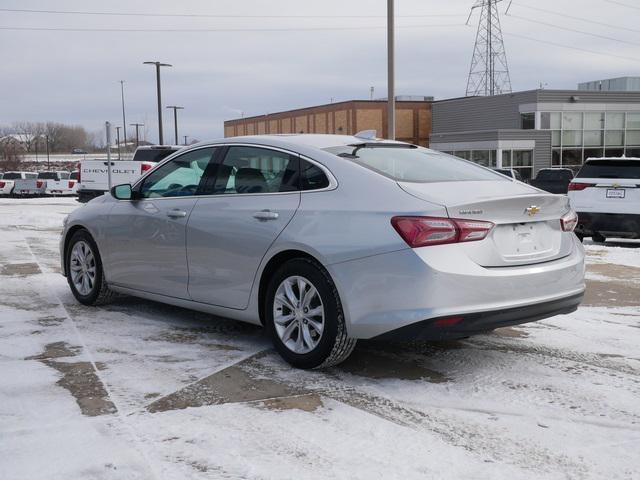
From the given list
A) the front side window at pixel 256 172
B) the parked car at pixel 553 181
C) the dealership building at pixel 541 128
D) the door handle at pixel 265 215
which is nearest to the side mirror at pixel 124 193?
the front side window at pixel 256 172

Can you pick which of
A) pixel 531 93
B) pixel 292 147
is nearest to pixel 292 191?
pixel 292 147

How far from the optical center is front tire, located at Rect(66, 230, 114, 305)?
276 inches

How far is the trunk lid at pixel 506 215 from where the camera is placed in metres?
4.52

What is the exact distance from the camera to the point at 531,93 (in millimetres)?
44750

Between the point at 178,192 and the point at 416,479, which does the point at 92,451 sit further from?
the point at 178,192

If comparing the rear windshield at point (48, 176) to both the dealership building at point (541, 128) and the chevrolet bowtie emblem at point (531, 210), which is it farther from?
the chevrolet bowtie emblem at point (531, 210)

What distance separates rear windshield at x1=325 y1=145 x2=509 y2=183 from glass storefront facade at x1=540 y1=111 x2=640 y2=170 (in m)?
41.5

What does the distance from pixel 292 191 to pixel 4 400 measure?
2230 mm

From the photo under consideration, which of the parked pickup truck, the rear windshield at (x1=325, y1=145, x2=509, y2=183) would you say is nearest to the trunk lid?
the rear windshield at (x1=325, y1=145, x2=509, y2=183)

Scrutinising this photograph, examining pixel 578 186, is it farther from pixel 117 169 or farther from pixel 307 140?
pixel 117 169

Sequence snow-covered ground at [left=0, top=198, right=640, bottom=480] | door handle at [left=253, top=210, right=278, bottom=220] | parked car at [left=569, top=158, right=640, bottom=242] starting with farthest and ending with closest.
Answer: parked car at [left=569, top=158, right=640, bottom=242], door handle at [left=253, top=210, right=278, bottom=220], snow-covered ground at [left=0, top=198, right=640, bottom=480]

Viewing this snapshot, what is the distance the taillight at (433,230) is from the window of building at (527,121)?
42.6 meters

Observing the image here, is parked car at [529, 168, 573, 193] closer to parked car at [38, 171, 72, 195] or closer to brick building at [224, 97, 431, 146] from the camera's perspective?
parked car at [38, 171, 72, 195]

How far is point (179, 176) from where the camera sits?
6.27 m
